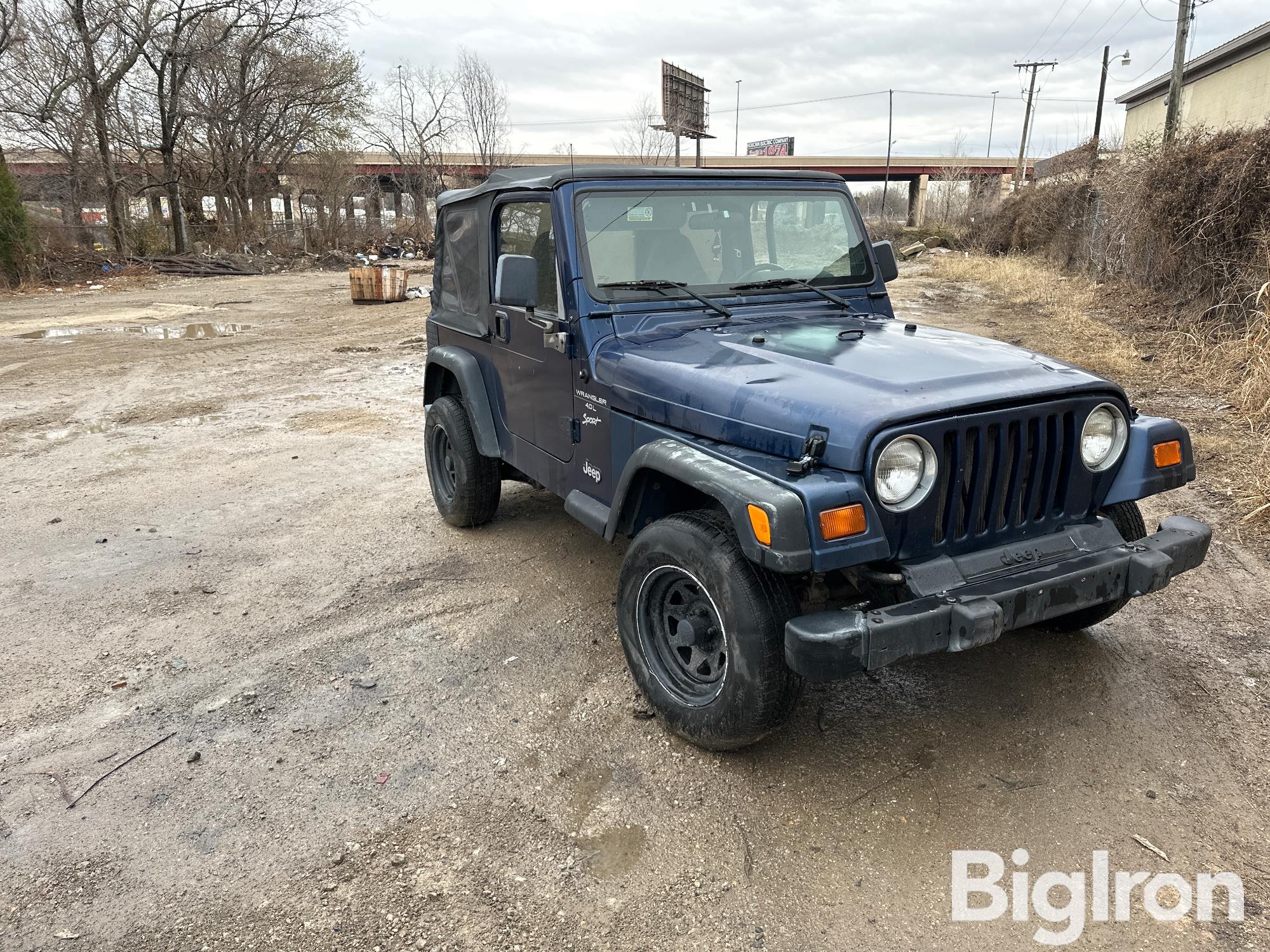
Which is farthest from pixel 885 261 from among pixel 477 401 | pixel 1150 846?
pixel 1150 846

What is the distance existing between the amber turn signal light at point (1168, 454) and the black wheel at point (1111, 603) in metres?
0.21

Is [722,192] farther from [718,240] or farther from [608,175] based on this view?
[608,175]

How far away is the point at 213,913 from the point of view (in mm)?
2371

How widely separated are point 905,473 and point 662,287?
156cm

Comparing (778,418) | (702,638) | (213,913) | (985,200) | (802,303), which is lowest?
(213,913)

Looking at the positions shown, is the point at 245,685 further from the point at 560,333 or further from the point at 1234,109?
the point at 1234,109

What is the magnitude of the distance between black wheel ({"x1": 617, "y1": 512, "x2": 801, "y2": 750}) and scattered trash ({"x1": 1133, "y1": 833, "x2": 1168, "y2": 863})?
1.09 metres

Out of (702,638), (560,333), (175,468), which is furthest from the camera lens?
(175,468)

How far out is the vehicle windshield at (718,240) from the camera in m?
3.63

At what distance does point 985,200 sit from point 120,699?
122 feet

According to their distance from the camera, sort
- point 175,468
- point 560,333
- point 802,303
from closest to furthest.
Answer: point 560,333
point 802,303
point 175,468

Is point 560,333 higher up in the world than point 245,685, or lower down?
higher up

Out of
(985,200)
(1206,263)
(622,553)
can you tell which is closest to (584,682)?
(622,553)

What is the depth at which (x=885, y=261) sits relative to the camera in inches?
171
